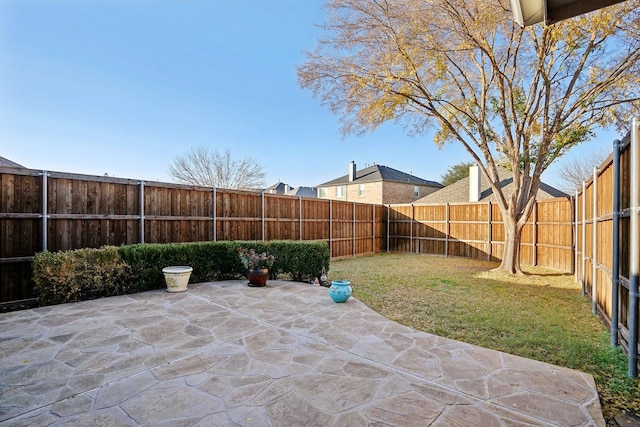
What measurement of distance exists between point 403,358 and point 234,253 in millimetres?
5151

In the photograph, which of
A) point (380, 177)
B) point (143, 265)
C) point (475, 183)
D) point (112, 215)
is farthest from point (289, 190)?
point (143, 265)

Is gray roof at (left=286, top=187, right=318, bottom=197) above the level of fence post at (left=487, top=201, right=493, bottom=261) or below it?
above

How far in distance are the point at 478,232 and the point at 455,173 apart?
66.6ft

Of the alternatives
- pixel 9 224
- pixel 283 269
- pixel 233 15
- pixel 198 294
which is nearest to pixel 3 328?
pixel 9 224

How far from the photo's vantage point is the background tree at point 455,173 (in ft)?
98.9

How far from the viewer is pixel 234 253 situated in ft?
24.1

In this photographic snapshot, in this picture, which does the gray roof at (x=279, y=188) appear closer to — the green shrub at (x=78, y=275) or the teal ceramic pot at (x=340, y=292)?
the green shrub at (x=78, y=275)

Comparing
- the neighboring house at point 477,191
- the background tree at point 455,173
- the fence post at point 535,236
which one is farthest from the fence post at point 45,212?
the background tree at point 455,173

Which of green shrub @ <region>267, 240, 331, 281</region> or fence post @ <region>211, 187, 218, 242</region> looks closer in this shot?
green shrub @ <region>267, 240, 331, 281</region>

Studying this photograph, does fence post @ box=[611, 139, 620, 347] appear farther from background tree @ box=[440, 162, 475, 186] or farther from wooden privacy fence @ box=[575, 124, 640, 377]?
background tree @ box=[440, 162, 475, 186]

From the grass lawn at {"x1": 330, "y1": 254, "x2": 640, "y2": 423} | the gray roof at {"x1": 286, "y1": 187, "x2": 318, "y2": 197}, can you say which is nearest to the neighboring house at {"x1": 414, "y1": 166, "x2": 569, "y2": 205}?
the grass lawn at {"x1": 330, "y1": 254, "x2": 640, "y2": 423}

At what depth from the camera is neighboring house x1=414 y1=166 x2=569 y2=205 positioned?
48.1ft

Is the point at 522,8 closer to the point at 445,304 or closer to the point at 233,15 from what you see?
the point at 445,304

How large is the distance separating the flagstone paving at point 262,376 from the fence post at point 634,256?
502mm
